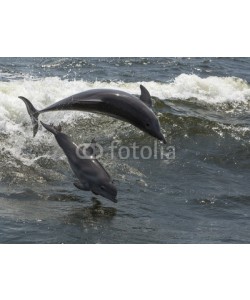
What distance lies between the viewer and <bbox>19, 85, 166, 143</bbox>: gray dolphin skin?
6562 mm

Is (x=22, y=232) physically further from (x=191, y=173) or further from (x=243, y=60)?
(x=243, y=60)

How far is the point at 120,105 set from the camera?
A: 659 centimetres

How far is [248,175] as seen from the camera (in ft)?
31.0

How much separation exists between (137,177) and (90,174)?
1800 millimetres

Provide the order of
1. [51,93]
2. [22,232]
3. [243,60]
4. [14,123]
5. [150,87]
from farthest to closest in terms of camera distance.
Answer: [243,60] → [150,87] → [51,93] → [14,123] → [22,232]

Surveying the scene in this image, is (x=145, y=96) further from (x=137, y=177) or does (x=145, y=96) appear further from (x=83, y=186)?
(x=137, y=177)

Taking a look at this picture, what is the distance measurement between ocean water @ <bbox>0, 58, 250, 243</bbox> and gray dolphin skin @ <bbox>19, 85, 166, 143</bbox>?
59.7 inches

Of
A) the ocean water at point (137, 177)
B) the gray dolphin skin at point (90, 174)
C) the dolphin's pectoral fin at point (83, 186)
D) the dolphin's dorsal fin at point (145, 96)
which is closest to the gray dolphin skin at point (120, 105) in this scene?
the dolphin's dorsal fin at point (145, 96)

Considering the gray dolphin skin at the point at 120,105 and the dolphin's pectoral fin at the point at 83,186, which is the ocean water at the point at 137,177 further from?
the gray dolphin skin at the point at 120,105

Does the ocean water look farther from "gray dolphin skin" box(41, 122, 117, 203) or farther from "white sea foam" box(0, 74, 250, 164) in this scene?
"gray dolphin skin" box(41, 122, 117, 203)

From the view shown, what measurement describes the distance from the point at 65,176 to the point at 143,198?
164 cm

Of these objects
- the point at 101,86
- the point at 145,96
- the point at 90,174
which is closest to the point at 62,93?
the point at 101,86

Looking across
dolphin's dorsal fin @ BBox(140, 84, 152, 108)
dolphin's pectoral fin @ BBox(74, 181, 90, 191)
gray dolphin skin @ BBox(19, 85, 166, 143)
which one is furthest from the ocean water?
dolphin's dorsal fin @ BBox(140, 84, 152, 108)

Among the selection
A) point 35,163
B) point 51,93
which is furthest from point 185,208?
point 51,93
